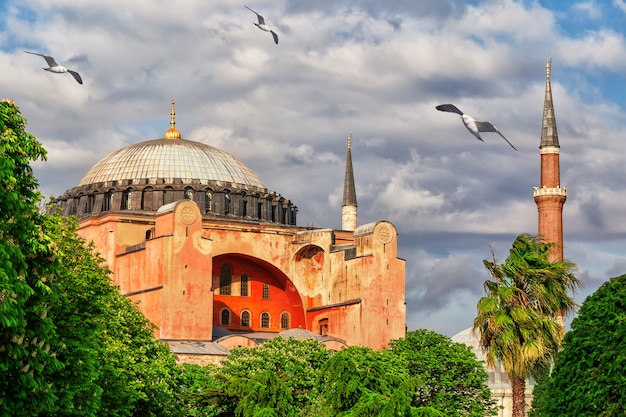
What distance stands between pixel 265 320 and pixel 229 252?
Result: 12.3 feet

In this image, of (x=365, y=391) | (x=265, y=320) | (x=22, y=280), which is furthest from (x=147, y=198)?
(x=22, y=280)

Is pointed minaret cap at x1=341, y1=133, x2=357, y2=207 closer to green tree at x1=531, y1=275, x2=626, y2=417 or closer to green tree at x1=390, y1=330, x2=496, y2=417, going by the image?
green tree at x1=390, y1=330, x2=496, y2=417

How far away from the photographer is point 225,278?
175ft

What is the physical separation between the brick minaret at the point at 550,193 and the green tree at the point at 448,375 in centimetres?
1587

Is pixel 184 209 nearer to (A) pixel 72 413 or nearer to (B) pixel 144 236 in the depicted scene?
(B) pixel 144 236

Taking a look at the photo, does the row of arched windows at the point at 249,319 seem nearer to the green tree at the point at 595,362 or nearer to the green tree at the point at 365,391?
the green tree at the point at 365,391

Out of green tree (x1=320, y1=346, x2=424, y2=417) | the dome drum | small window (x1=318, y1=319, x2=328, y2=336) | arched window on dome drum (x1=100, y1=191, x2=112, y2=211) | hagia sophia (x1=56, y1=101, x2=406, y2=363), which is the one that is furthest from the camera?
arched window on dome drum (x1=100, y1=191, x2=112, y2=211)

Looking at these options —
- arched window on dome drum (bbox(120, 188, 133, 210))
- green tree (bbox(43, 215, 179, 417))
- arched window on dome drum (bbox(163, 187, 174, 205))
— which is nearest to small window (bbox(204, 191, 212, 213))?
arched window on dome drum (bbox(163, 187, 174, 205))

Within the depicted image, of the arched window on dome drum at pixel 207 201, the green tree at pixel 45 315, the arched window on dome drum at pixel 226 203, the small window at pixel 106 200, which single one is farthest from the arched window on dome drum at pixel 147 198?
the green tree at pixel 45 315

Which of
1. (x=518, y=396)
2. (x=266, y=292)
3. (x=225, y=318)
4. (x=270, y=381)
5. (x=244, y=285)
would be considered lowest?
(x=518, y=396)

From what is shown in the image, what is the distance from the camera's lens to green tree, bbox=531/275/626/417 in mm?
20609

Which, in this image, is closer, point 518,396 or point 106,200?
point 518,396

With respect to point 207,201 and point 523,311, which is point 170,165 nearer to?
point 207,201

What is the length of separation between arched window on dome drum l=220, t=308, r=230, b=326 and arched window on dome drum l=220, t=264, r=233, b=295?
2.87ft
